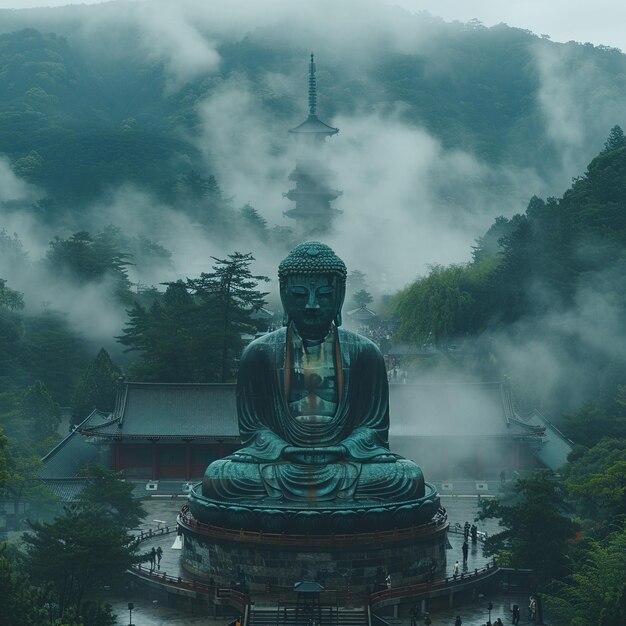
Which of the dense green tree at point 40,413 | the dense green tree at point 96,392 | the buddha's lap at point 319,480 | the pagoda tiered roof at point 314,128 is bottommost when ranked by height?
the buddha's lap at point 319,480

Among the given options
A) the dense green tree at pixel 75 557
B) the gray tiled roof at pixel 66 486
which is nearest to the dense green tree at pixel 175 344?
the gray tiled roof at pixel 66 486

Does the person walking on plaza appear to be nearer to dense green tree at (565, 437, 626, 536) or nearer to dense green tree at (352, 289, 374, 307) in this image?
dense green tree at (565, 437, 626, 536)

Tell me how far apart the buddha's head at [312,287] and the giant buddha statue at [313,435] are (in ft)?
0.06

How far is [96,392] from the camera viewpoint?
168 feet

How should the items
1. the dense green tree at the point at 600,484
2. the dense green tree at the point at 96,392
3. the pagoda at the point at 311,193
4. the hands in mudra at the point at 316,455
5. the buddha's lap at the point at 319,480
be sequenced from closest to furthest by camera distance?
the buddha's lap at the point at 319,480 → the hands in mudra at the point at 316,455 → the dense green tree at the point at 600,484 → the dense green tree at the point at 96,392 → the pagoda at the point at 311,193

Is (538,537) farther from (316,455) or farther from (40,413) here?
(40,413)

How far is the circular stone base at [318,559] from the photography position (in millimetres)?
27219

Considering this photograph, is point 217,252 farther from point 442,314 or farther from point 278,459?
point 278,459

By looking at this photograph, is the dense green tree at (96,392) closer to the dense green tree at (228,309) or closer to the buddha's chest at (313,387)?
the dense green tree at (228,309)

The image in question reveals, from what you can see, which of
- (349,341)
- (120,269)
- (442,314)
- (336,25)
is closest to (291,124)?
(336,25)

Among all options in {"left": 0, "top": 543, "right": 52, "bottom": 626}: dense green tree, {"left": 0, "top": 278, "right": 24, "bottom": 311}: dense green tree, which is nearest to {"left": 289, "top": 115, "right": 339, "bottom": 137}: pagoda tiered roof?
{"left": 0, "top": 278, "right": 24, "bottom": 311}: dense green tree

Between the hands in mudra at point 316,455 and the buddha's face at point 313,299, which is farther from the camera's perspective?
the buddha's face at point 313,299

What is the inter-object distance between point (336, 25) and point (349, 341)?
143m

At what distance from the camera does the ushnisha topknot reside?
Result: 2912 cm
